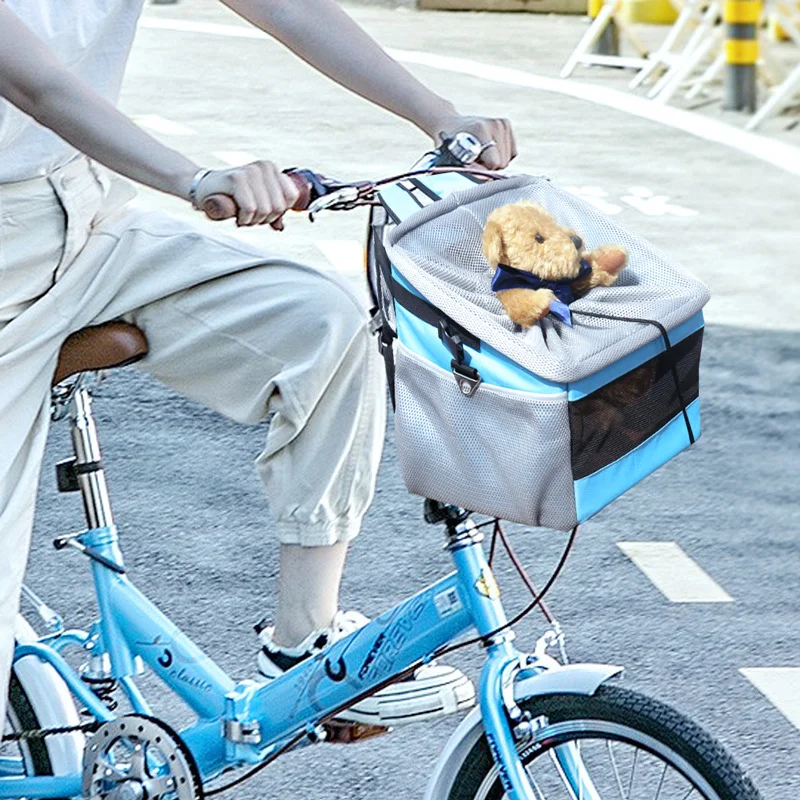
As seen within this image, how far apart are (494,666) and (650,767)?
0.27 m

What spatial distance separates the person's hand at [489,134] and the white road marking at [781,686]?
1.79m

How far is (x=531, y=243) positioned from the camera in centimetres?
239

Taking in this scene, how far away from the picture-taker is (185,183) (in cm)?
246

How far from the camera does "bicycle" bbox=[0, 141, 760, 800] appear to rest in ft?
8.29

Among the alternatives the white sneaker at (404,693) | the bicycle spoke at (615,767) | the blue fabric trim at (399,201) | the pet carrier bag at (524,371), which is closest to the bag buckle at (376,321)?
the pet carrier bag at (524,371)

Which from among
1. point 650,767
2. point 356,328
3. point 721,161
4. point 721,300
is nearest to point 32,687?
point 356,328

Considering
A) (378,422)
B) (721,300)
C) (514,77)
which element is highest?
(378,422)

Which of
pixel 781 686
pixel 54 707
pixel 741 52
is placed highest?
pixel 54 707

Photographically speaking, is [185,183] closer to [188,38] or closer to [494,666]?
[494,666]

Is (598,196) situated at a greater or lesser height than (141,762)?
Answer: lesser

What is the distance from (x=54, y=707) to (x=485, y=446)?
101 cm

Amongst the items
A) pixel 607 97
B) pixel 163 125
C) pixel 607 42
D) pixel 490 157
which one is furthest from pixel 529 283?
pixel 607 42

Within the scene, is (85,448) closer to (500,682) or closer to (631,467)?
(500,682)

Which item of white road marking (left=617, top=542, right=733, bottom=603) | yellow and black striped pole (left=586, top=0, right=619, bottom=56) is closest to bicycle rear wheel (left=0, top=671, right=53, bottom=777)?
white road marking (left=617, top=542, right=733, bottom=603)
